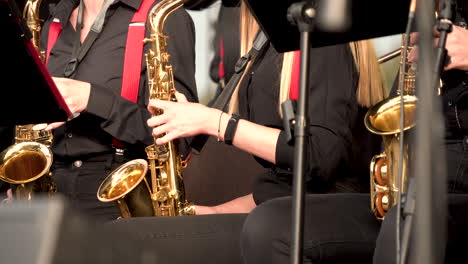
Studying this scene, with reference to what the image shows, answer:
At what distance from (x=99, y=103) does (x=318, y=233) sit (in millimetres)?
1224

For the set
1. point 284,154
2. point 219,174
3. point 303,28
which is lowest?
point 219,174

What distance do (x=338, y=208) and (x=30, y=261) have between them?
54.2 inches

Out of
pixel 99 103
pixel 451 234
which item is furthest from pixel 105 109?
pixel 451 234

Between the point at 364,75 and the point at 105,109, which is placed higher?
the point at 364,75

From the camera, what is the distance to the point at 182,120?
8.52 feet

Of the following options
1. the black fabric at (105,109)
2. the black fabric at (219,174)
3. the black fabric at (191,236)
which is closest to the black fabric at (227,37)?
the black fabric at (219,174)

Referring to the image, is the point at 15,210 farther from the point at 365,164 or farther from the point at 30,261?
the point at 365,164

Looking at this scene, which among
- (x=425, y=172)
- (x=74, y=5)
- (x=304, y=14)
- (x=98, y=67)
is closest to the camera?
(x=425, y=172)

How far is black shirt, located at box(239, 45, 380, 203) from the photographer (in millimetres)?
2318

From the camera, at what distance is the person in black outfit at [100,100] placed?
283 centimetres

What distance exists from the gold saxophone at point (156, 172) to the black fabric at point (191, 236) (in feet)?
2.05

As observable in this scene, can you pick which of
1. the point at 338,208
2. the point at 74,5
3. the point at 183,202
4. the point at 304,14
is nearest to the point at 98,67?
the point at 74,5

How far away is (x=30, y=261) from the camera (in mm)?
723

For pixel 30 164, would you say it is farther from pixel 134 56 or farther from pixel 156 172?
pixel 134 56
